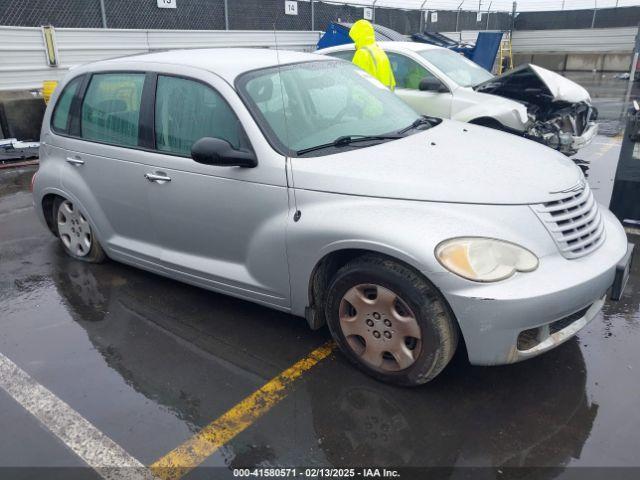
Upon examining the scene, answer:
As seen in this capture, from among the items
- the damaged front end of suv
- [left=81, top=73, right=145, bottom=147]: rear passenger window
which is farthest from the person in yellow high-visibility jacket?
[left=81, top=73, right=145, bottom=147]: rear passenger window

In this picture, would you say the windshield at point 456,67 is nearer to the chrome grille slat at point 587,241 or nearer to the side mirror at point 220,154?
the chrome grille slat at point 587,241

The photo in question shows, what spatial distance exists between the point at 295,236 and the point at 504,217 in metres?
1.12

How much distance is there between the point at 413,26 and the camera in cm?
2039

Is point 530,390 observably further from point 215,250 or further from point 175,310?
point 175,310

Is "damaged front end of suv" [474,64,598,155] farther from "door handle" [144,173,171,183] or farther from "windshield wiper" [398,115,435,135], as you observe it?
"door handle" [144,173,171,183]

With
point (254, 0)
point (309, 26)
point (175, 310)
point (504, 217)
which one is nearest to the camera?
point (504, 217)

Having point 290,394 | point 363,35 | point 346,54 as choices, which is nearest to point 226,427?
point 290,394

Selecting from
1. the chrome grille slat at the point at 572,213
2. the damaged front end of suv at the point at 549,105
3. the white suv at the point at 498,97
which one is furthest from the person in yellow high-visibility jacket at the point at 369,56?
the chrome grille slat at the point at 572,213

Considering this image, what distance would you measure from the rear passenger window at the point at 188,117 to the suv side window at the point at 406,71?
4.55 m

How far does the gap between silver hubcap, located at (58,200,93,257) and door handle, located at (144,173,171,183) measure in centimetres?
109

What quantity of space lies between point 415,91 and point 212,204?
4787 mm

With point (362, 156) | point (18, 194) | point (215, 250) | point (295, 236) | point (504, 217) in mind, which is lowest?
point (18, 194)

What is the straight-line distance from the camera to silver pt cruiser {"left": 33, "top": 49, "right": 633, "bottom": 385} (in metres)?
2.65

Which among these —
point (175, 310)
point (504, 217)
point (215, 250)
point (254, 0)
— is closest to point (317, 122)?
point (215, 250)
